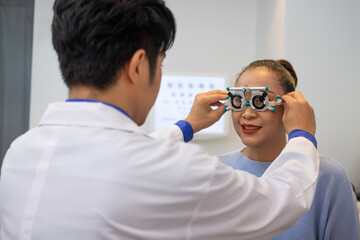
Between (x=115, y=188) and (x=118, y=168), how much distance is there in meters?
0.04

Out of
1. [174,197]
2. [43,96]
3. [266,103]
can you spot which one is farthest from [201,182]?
[43,96]

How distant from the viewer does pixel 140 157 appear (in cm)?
81

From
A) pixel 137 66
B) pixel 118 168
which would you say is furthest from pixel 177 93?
pixel 118 168

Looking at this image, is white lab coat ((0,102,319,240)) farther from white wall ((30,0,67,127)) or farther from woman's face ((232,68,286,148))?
white wall ((30,0,67,127))

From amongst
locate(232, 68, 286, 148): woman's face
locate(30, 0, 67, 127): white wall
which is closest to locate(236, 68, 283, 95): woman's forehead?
locate(232, 68, 286, 148): woman's face

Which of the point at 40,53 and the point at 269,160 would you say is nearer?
the point at 269,160

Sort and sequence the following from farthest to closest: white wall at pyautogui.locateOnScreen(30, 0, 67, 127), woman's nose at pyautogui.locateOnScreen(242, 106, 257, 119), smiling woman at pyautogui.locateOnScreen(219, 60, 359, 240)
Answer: white wall at pyautogui.locateOnScreen(30, 0, 67, 127)
woman's nose at pyautogui.locateOnScreen(242, 106, 257, 119)
smiling woman at pyautogui.locateOnScreen(219, 60, 359, 240)

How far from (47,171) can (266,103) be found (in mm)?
865

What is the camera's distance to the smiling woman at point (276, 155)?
1.33m

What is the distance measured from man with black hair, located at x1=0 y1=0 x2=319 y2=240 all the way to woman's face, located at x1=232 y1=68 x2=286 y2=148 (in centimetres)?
50

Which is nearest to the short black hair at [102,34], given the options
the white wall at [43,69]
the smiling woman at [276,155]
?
the smiling woman at [276,155]

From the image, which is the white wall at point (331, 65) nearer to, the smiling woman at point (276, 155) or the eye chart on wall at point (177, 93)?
the eye chart on wall at point (177, 93)

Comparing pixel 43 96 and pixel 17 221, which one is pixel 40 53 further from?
pixel 17 221

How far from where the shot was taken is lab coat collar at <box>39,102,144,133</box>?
86cm
